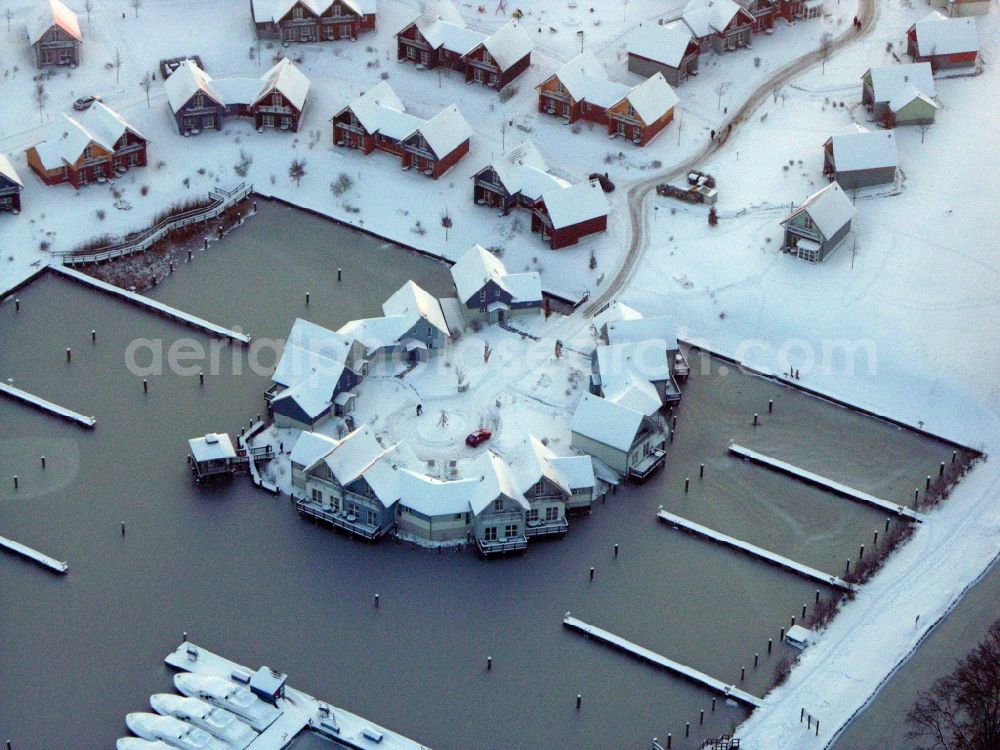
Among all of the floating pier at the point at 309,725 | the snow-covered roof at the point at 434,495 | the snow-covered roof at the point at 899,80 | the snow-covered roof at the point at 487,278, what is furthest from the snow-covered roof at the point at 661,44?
the floating pier at the point at 309,725

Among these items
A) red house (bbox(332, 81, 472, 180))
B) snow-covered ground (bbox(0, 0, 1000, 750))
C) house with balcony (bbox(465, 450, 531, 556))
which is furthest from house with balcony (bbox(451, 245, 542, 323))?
house with balcony (bbox(465, 450, 531, 556))

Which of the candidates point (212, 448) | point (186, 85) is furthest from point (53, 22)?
point (212, 448)

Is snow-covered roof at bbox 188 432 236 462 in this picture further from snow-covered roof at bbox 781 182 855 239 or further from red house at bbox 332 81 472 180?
snow-covered roof at bbox 781 182 855 239

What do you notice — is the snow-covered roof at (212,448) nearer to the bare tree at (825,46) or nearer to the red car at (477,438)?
the red car at (477,438)

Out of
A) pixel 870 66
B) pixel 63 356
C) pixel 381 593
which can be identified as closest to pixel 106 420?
pixel 63 356

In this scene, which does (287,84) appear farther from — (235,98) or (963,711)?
(963,711)

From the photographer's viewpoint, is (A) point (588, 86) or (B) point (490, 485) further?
(A) point (588, 86)
